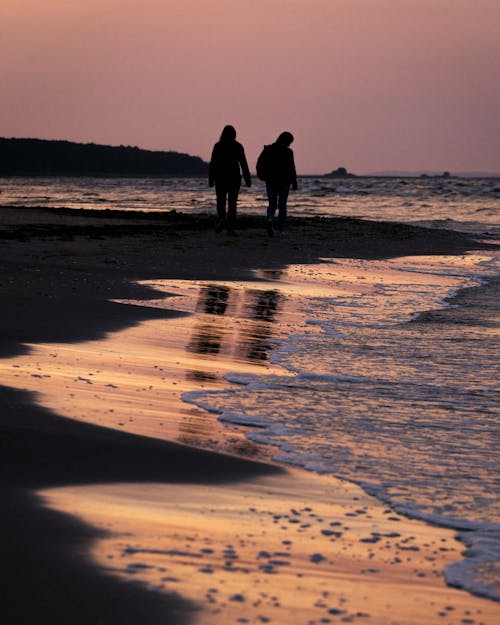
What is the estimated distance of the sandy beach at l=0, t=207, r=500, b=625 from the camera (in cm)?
284

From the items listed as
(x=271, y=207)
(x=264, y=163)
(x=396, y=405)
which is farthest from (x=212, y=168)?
(x=396, y=405)

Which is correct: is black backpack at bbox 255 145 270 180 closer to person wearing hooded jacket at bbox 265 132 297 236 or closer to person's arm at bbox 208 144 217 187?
person wearing hooded jacket at bbox 265 132 297 236

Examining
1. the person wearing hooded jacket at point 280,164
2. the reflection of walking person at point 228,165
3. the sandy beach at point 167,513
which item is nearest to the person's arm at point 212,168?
the reflection of walking person at point 228,165

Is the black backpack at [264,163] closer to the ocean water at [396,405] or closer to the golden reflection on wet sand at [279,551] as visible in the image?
the ocean water at [396,405]

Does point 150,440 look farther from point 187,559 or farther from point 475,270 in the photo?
point 475,270

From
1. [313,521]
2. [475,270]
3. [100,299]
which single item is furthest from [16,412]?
[475,270]

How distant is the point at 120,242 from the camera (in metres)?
16.7

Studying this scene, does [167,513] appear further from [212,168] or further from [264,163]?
[264,163]

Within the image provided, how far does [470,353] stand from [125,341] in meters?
2.29

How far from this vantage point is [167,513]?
3578 mm

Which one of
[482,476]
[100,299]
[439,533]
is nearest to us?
[439,533]

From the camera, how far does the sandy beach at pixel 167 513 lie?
2.84m

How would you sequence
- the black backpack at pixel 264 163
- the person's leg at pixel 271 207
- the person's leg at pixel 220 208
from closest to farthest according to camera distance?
the black backpack at pixel 264 163, the person's leg at pixel 220 208, the person's leg at pixel 271 207

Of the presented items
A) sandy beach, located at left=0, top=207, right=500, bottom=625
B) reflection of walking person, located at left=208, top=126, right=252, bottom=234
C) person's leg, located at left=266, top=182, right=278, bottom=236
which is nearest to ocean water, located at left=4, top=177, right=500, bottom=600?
sandy beach, located at left=0, top=207, right=500, bottom=625
